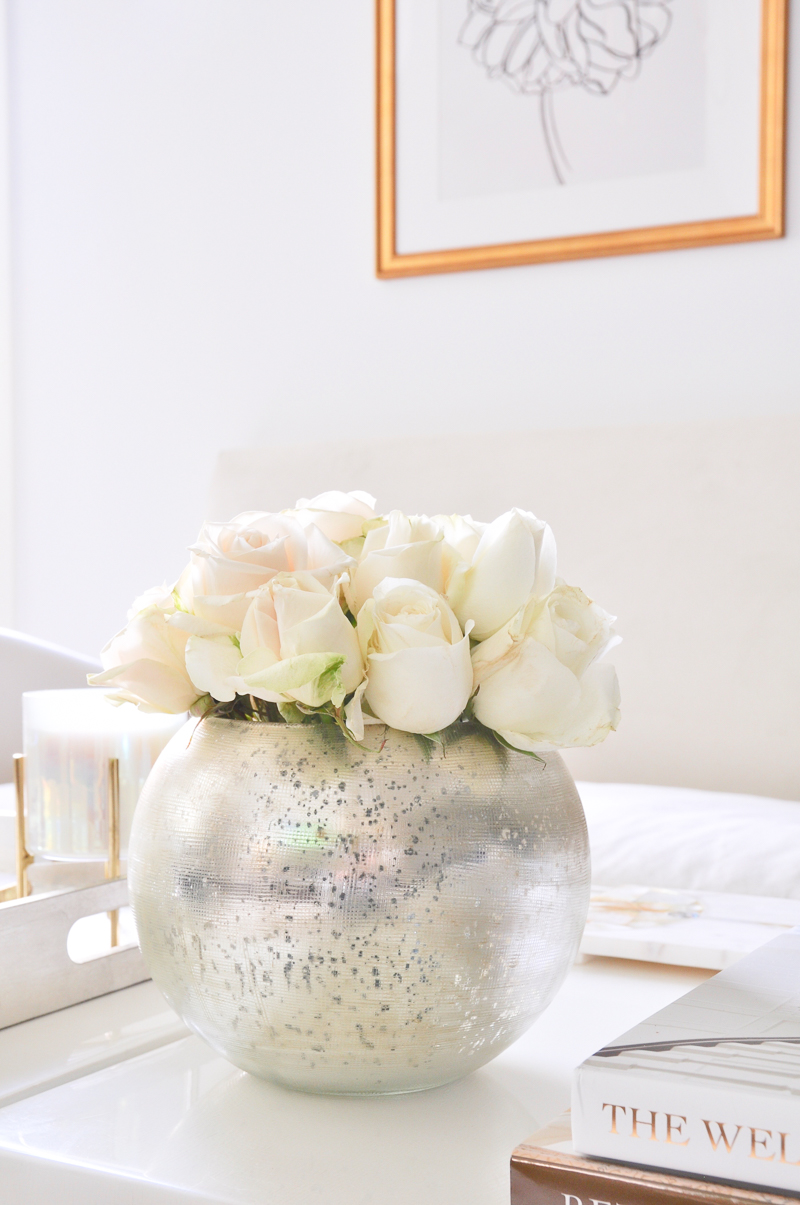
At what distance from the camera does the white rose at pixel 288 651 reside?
0.50 meters

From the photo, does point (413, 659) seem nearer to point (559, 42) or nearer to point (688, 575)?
point (688, 575)

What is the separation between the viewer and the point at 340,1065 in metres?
0.53

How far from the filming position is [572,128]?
2.11 m

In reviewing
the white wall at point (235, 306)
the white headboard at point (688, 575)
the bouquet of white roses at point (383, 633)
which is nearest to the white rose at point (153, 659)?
the bouquet of white roses at point (383, 633)

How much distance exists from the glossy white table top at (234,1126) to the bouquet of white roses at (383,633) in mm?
183

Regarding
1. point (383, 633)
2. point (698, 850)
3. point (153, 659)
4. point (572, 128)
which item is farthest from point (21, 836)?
point (572, 128)

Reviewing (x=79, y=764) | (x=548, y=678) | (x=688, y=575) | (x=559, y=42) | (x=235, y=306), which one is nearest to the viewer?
(x=548, y=678)

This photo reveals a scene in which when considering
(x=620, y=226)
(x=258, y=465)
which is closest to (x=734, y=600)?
(x=620, y=226)

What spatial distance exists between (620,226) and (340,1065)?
184 centimetres

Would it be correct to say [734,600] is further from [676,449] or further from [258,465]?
[258,465]

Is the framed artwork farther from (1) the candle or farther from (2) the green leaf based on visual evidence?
(2) the green leaf

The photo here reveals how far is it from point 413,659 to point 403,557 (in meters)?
0.06

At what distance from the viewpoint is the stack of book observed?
1.34 ft

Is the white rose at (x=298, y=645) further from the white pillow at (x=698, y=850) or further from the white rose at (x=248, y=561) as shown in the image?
the white pillow at (x=698, y=850)
